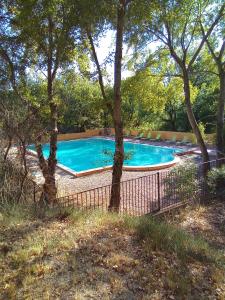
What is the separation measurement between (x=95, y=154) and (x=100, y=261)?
53.9 feet

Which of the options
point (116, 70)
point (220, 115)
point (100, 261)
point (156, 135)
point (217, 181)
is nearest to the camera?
point (100, 261)

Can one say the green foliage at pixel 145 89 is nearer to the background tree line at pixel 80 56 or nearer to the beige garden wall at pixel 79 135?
the background tree line at pixel 80 56

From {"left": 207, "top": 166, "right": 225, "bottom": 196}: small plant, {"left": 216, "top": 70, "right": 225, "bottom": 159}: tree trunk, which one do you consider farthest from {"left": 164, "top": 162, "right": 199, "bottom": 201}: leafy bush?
{"left": 216, "top": 70, "right": 225, "bottom": 159}: tree trunk

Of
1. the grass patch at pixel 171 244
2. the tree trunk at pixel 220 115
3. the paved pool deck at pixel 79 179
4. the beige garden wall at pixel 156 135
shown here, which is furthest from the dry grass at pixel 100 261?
the beige garden wall at pixel 156 135

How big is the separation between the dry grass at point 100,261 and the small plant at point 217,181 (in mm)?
4344

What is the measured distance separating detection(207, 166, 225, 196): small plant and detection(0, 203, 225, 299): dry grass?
4344 millimetres

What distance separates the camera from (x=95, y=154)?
19.7 metres

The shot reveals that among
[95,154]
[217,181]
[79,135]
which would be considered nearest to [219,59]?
[217,181]

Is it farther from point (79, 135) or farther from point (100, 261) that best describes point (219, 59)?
point (79, 135)

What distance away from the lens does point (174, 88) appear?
10.2 m

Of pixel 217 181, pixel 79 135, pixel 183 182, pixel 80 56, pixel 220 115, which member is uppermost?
pixel 80 56

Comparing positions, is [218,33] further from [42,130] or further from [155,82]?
[42,130]

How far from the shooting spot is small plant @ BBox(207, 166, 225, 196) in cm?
816

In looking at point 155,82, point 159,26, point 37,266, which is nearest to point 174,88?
point 155,82
